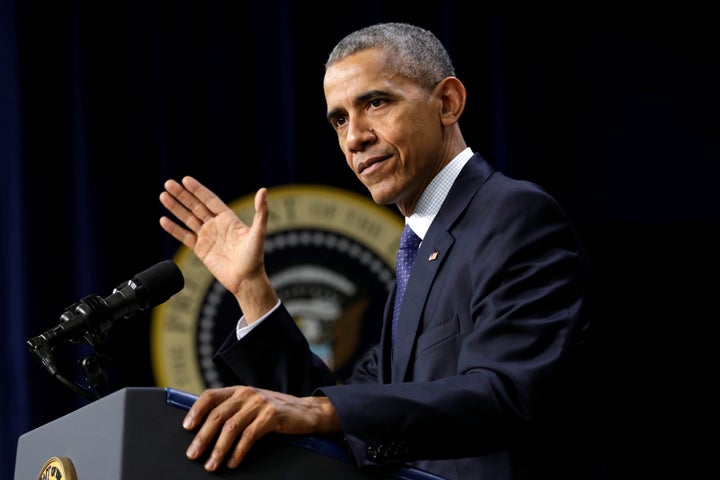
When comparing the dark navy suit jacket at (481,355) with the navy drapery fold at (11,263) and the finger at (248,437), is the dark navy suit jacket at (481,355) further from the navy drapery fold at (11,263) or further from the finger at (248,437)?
the navy drapery fold at (11,263)

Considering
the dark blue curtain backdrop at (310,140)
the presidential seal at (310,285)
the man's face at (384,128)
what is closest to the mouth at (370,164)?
the man's face at (384,128)

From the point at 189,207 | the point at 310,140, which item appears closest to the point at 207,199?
the point at 189,207

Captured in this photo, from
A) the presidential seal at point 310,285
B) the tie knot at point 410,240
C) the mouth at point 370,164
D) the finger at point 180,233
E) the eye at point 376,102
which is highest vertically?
the eye at point 376,102

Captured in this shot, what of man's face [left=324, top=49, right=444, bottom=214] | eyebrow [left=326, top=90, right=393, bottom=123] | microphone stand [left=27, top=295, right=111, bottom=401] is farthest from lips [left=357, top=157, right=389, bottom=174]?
microphone stand [left=27, top=295, right=111, bottom=401]

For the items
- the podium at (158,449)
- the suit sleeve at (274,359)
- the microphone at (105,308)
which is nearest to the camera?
the podium at (158,449)

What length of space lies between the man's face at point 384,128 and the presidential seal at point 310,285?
5.16 ft

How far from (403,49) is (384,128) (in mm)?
176

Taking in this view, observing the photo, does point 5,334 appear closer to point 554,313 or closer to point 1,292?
point 1,292

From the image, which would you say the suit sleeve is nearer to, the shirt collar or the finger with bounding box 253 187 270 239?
the finger with bounding box 253 187 270 239

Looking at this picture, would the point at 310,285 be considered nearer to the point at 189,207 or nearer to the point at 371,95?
the point at 189,207

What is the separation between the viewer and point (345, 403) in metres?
1.26

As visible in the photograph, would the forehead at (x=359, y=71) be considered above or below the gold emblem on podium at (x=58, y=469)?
above

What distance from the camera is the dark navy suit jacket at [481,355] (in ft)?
4.23

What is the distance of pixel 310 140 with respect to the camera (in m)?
3.76
